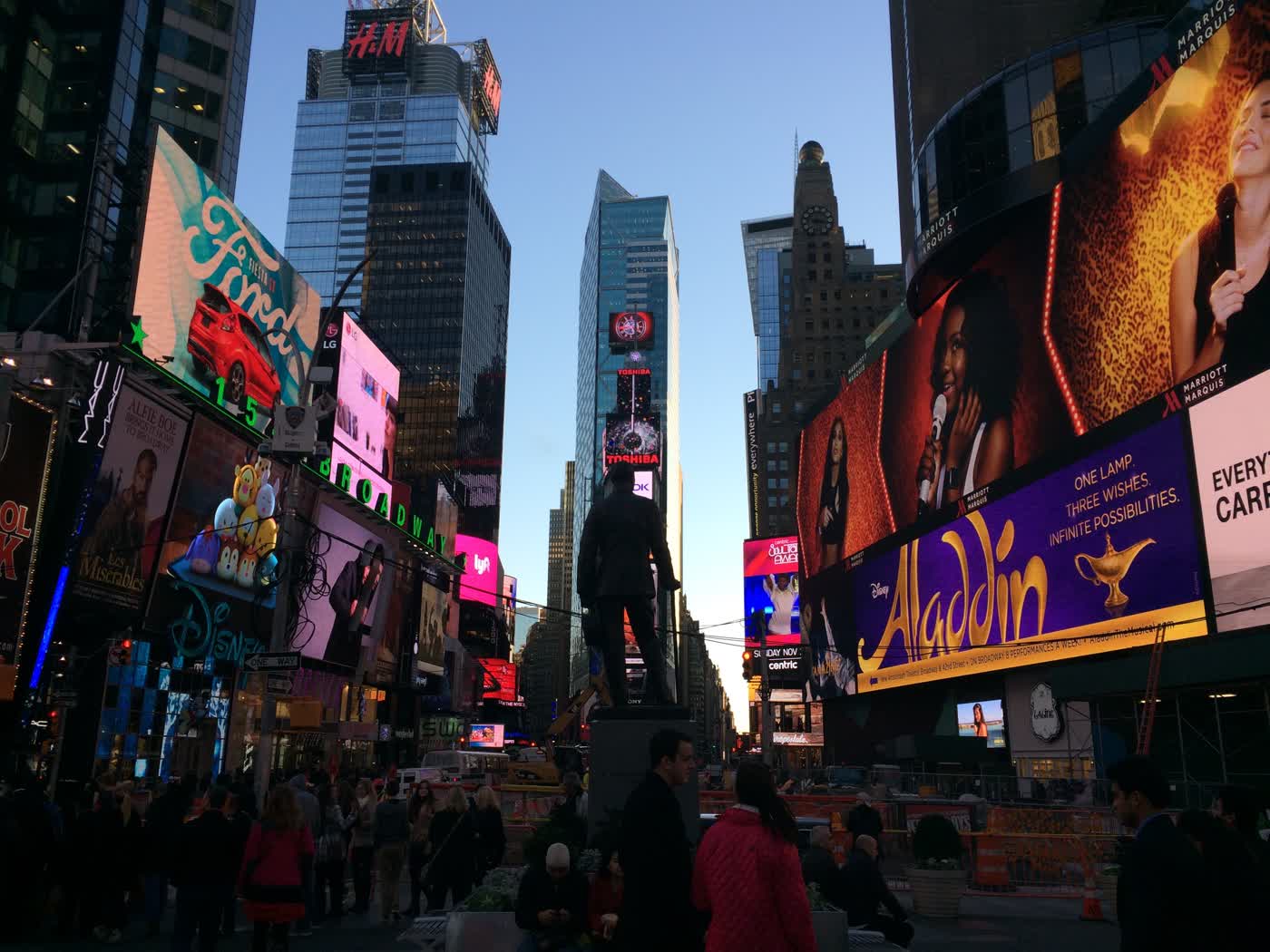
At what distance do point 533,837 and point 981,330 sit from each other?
38.2m

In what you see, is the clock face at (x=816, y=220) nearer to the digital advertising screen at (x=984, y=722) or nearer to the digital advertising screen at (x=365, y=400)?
the digital advertising screen at (x=365, y=400)

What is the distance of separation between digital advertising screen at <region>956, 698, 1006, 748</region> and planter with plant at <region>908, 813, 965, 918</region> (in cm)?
2902

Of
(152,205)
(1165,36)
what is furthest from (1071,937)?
(1165,36)

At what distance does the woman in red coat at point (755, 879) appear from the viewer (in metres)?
4.52

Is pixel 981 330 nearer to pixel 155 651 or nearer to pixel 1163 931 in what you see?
pixel 155 651

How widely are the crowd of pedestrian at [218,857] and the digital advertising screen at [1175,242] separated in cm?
2423

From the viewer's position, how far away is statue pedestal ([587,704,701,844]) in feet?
30.5

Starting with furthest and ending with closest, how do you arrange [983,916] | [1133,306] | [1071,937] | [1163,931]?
1. [1133,306]
2. [983,916]
3. [1071,937]
4. [1163,931]

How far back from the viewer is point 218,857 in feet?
29.4

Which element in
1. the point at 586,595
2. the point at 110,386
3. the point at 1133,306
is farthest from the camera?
the point at 1133,306

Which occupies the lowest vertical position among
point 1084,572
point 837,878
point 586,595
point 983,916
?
point 983,916

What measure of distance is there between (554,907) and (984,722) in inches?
1615

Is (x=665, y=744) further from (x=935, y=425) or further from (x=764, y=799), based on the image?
(x=935, y=425)

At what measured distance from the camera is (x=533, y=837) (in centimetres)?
890
